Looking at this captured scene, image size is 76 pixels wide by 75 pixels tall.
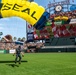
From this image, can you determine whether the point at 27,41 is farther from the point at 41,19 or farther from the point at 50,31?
the point at 41,19

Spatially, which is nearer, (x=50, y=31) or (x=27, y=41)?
(x=50, y=31)

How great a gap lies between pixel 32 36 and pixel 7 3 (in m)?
72.8

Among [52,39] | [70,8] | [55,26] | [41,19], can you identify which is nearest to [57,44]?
[52,39]

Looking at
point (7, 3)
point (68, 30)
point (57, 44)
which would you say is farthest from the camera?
point (57, 44)

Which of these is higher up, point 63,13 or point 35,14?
point 63,13

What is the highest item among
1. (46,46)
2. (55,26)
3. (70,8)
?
(70,8)

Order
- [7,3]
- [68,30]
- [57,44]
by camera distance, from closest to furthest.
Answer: [7,3] → [68,30] → [57,44]

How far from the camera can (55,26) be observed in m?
86.2

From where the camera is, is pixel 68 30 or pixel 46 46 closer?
pixel 68 30

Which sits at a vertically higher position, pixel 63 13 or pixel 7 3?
pixel 63 13

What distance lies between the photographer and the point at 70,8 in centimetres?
8731

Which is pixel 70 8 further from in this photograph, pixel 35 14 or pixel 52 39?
pixel 35 14

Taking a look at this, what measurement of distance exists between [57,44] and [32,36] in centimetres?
973

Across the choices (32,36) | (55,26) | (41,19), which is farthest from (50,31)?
(41,19)
